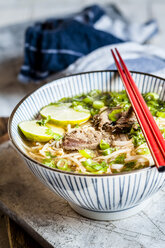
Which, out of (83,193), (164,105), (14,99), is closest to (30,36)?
(14,99)

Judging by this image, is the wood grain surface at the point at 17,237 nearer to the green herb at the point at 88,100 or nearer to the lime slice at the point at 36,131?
the lime slice at the point at 36,131

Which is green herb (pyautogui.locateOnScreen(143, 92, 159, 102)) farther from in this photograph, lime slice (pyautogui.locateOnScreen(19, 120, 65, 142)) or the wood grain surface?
the wood grain surface

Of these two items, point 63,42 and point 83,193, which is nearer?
point 83,193

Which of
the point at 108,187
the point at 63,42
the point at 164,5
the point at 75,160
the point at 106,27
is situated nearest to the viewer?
the point at 108,187

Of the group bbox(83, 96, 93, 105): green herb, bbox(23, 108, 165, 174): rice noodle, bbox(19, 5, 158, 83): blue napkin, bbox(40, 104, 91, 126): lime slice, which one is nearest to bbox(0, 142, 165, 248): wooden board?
bbox(23, 108, 165, 174): rice noodle

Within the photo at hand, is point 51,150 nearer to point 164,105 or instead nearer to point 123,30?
point 164,105

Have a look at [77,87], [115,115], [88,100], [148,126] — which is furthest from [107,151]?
[77,87]

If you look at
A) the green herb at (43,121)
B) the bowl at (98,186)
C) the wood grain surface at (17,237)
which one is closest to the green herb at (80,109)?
the green herb at (43,121)
